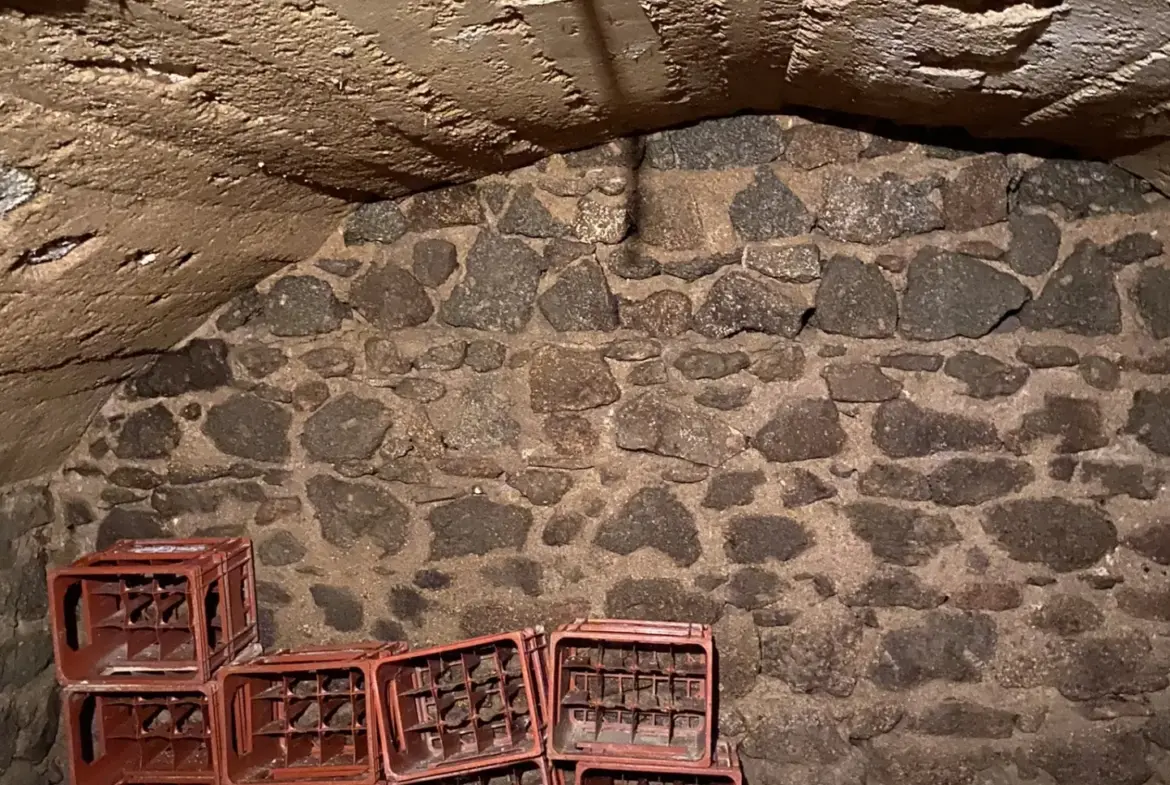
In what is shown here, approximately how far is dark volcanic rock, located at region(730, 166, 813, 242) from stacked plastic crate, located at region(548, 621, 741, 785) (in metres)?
0.88

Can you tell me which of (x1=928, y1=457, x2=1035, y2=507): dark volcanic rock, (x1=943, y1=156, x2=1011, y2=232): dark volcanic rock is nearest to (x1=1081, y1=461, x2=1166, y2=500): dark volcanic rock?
(x1=928, y1=457, x2=1035, y2=507): dark volcanic rock

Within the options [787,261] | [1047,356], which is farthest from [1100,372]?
[787,261]

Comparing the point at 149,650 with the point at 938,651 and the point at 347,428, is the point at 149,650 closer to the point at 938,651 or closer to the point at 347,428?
Result: the point at 347,428

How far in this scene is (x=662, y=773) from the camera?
1991mm

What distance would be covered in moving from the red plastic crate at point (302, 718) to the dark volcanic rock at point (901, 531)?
3.58ft

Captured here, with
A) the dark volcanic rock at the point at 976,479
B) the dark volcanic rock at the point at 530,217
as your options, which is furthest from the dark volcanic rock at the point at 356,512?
the dark volcanic rock at the point at 976,479

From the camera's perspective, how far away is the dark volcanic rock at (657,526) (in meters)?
2.13

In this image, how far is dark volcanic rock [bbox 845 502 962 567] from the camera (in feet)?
6.73

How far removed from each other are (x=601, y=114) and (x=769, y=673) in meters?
1.28

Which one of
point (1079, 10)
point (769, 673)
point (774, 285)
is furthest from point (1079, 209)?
point (769, 673)

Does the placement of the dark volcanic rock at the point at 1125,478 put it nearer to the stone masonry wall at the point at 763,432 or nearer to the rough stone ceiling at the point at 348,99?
the stone masonry wall at the point at 763,432

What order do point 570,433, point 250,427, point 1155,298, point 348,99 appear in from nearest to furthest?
1. point 348,99
2. point 1155,298
3. point 570,433
4. point 250,427

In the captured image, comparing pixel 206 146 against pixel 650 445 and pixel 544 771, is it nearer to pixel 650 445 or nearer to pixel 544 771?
pixel 650 445

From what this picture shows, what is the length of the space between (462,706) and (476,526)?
43cm
